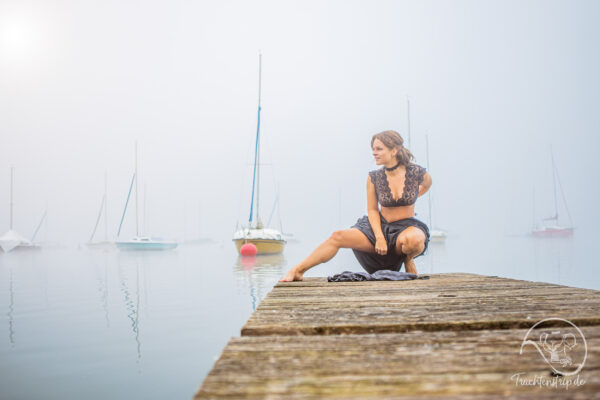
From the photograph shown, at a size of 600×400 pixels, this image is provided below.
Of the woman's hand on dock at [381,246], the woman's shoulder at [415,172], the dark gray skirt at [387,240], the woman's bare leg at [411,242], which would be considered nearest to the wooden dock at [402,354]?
the woman's bare leg at [411,242]

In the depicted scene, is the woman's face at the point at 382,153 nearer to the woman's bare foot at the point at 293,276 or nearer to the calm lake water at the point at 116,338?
the calm lake water at the point at 116,338

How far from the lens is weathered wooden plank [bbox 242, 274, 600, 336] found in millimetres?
1418

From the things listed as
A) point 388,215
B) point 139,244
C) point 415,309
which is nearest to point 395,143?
point 388,215

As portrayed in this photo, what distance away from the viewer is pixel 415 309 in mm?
1773

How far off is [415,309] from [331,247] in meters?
1.69

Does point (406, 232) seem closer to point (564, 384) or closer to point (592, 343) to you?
point (592, 343)

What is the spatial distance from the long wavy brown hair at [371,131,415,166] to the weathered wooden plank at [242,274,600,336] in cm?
143

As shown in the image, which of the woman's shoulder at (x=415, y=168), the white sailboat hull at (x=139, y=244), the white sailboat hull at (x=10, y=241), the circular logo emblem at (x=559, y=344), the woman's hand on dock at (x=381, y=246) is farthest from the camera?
the white sailboat hull at (x=10, y=241)

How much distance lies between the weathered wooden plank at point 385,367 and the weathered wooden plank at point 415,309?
0.16 meters

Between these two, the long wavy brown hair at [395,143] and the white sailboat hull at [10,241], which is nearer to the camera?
the long wavy brown hair at [395,143]

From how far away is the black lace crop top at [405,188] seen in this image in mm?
3664

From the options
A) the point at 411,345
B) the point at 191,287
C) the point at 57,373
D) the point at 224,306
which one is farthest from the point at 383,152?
the point at 191,287

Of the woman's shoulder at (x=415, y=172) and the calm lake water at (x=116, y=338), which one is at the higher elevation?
the woman's shoulder at (x=415, y=172)

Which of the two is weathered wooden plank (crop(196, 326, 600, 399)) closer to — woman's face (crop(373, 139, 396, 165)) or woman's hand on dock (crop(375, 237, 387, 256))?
woman's hand on dock (crop(375, 237, 387, 256))
